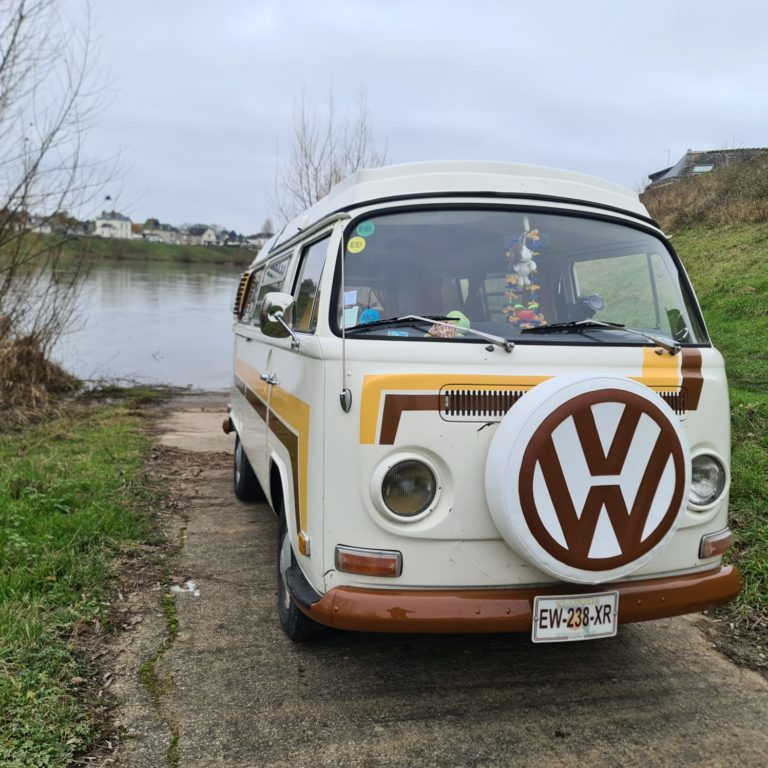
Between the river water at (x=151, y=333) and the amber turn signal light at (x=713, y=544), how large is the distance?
33.9ft

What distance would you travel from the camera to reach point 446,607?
278cm

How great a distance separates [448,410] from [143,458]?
5611mm

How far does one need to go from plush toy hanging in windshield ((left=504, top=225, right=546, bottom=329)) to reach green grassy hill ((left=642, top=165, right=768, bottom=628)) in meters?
2.24

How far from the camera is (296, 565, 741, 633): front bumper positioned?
2758 mm

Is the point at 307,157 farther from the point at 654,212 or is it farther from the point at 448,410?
the point at 448,410

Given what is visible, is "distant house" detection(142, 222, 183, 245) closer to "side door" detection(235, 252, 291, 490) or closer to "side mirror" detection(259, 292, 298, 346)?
"side door" detection(235, 252, 291, 490)

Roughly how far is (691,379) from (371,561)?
1559 millimetres

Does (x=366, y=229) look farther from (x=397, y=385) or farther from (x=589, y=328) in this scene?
(x=589, y=328)

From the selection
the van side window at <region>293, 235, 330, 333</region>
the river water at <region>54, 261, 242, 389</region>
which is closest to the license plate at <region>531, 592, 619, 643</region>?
the van side window at <region>293, 235, 330, 333</region>

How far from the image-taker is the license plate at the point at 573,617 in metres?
2.83

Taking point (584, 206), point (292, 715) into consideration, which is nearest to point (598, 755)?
point (292, 715)

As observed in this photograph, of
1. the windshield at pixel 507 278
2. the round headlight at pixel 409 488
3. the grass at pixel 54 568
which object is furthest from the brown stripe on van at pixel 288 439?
the grass at pixel 54 568

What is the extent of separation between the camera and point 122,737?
2.88 metres

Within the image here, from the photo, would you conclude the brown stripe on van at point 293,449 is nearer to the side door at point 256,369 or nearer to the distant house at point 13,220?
the side door at point 256,369
